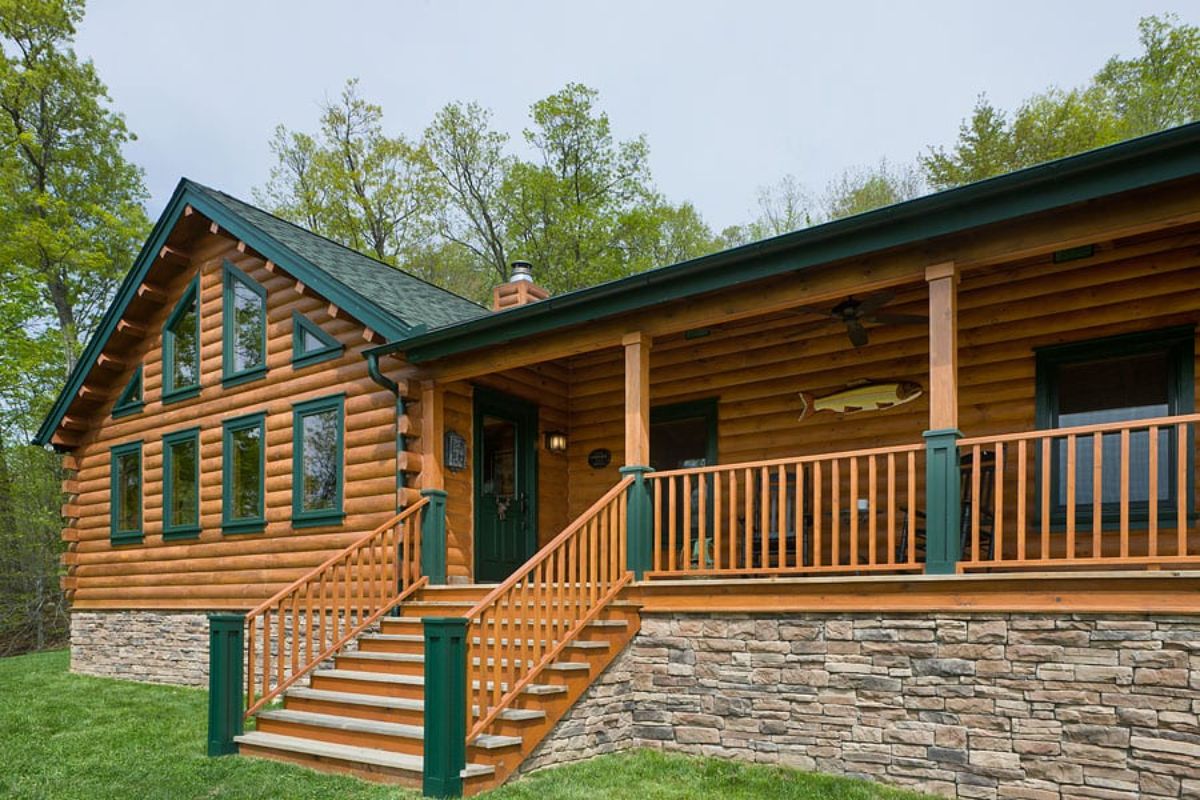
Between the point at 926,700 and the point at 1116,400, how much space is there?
3085mm

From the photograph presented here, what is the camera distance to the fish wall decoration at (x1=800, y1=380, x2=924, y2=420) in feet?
26.2

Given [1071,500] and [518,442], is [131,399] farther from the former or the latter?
[1071,500]

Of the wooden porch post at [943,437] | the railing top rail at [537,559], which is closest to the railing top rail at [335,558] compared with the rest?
the railing top rail at [537,559]

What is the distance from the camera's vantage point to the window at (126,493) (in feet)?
41.5

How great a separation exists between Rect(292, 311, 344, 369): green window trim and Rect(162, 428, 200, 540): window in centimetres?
226

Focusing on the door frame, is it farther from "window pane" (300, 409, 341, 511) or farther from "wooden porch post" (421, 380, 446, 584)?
"window pane" (300, 409, 341, 511)

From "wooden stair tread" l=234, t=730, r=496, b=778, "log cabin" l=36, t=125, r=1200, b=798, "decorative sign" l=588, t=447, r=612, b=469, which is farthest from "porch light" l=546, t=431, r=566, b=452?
"wooden stair tread" l=234, t=730, r=496, b=778

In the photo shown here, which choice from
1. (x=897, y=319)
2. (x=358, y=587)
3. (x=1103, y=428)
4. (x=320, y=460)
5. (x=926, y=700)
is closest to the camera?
(x=1103, y=428)

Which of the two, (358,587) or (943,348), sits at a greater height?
(943,348)

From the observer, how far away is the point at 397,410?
9.43 meters

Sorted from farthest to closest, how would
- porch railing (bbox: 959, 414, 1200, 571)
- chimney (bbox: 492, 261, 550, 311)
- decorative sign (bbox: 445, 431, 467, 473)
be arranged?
1. chimney (bbox: 492, 261, 550, 311)
2. decorative sign (bbox: 445, 431, 467, 473)
3. porch railing (bbox: 959, 414, 1200, 571)

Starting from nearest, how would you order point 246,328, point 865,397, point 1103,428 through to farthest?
1. point 1103,428
2. point 865,397
3. point 246,328

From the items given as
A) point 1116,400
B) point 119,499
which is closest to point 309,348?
point 119,499

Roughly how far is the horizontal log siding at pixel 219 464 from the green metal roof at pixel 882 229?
1.85 metres
